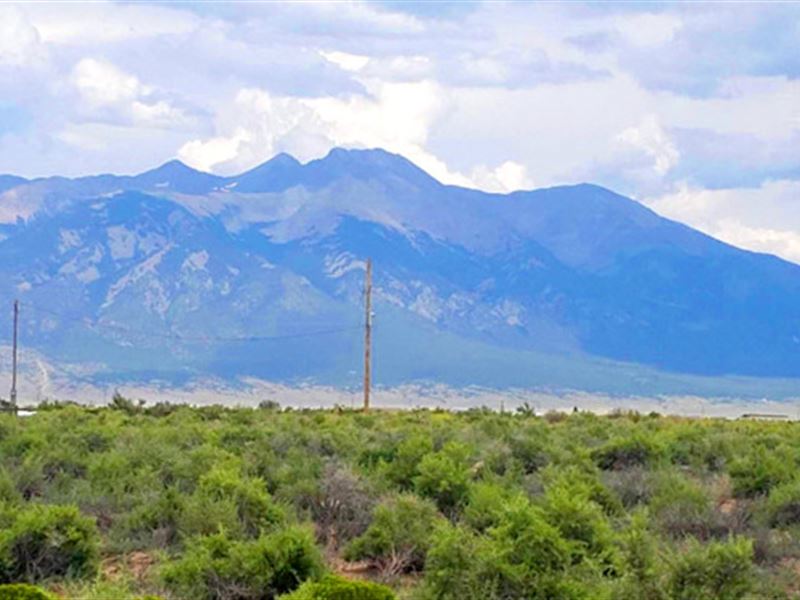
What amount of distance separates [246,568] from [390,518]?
2.54 meters

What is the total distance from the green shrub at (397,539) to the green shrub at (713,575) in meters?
3.14

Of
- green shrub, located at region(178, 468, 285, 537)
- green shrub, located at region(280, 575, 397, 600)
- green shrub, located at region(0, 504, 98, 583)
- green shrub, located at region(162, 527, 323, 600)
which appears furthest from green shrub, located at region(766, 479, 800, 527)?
green shrub, located at region(0, 504, 98, 583)

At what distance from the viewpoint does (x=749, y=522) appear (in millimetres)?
15867

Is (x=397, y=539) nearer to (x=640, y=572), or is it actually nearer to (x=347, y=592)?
(x=640, y=572)

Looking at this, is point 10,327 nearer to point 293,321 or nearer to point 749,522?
point 293,321

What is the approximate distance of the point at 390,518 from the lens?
14.8 metres

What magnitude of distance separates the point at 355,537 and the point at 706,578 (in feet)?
15.8

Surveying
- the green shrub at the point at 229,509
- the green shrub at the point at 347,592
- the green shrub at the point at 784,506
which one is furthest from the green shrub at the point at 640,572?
the green shrub at the point at 784,506

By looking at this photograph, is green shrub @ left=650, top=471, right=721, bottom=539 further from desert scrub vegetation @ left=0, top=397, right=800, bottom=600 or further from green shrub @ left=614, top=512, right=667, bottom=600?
green shrub @ left=614, top=512, right=667, bottom=600

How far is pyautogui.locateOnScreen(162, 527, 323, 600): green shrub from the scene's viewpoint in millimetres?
12570

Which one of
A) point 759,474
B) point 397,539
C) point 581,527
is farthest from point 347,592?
point 759,474

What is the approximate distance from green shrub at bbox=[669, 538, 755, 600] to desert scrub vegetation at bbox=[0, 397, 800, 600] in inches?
0.6

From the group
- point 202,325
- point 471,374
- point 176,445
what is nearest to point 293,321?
point 202,325

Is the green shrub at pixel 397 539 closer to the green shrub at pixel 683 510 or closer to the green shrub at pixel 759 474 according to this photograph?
the green shrub at pixel 683 510
